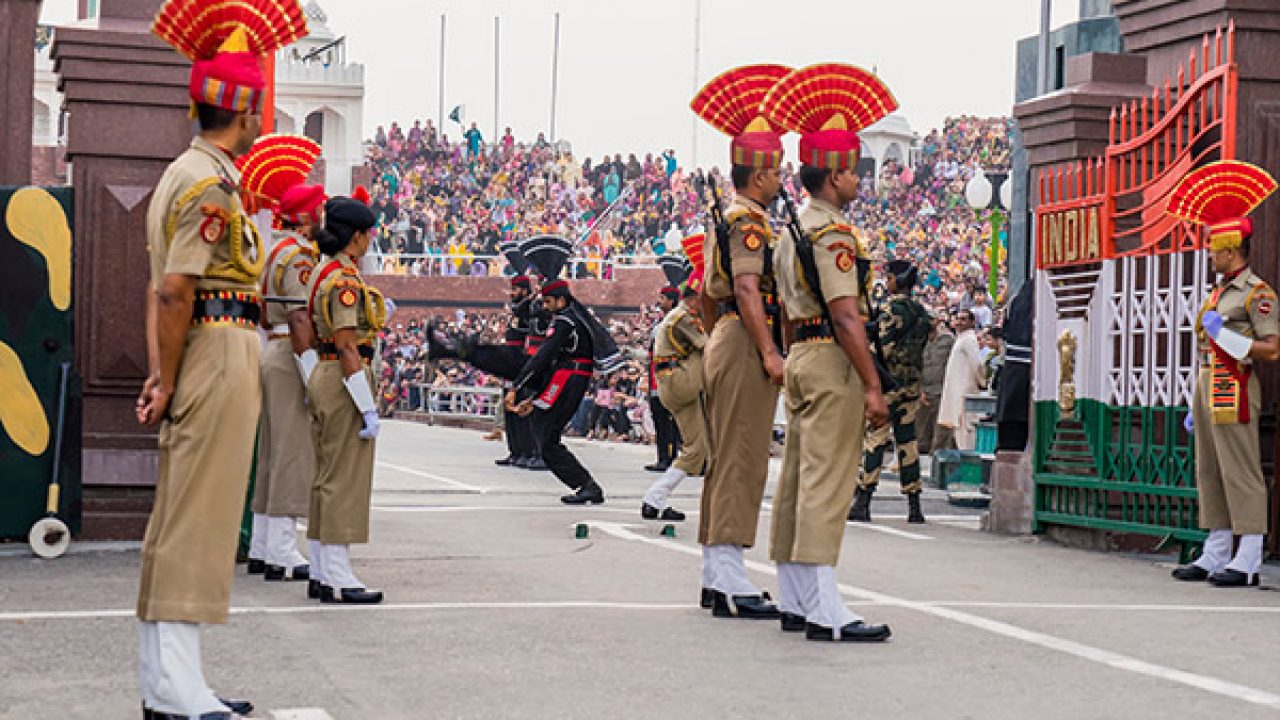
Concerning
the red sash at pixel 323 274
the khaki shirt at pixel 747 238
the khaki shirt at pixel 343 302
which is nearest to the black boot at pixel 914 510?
the khaki shirt at pixel 747 238

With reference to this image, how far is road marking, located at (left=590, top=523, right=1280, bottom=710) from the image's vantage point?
21.5 ft

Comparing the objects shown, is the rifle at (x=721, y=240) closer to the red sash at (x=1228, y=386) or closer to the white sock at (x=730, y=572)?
the white sock at (x=730, y=572)

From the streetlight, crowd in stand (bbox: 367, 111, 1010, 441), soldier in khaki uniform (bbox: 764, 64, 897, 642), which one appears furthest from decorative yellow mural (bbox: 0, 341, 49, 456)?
crowd in stand (bbox: 367, 111, 1010, 441)

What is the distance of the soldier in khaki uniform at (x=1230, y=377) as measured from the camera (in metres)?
10.2

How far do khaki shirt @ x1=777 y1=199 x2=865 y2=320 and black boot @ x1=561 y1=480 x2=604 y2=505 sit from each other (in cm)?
731

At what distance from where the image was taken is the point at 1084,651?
24.3 feet

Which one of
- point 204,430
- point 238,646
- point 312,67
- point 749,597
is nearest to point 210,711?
point 204,430

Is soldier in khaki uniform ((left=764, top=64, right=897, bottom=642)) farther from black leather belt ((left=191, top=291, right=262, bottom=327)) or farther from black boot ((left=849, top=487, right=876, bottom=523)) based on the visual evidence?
black boot ((left=849, top=487, right=876, bottom=523))

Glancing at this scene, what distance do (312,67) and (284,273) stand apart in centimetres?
6316

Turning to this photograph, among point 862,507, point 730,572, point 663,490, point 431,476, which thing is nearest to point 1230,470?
point 730,572

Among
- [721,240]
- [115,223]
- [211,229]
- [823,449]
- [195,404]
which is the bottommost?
[823,449]

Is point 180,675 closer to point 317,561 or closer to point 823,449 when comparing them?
point 823,449

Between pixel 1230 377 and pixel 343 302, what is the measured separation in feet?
15.5

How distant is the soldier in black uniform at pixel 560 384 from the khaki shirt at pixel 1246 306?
6062 millimetres
